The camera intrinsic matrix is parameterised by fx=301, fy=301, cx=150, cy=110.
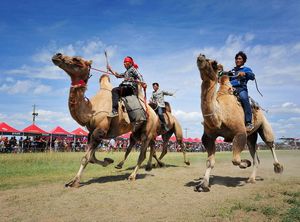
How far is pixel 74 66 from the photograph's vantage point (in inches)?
316

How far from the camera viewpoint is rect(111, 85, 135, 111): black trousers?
29.6ft

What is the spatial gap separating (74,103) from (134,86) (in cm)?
241

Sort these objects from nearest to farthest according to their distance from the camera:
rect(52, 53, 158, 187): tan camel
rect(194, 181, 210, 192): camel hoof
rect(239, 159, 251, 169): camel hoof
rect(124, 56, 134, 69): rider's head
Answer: rect(194, 181, 210, 192): camel hoof, rect(239, 159, 251, 169): camel hoof, rect(52, 53, 158, 187): tan camel, rect(124, 56, 134, 69): rider's head

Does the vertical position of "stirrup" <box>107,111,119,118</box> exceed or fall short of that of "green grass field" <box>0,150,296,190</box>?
it exceeds it

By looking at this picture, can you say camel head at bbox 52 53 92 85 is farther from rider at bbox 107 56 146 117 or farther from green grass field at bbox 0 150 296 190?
green grass field at bbox 0 150 296 190

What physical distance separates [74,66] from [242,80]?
187 inches

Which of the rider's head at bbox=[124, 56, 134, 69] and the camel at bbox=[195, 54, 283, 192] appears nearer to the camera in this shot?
the camel at bbox=[195, 54, 283, 192]

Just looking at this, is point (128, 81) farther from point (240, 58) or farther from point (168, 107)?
point (168, 107)

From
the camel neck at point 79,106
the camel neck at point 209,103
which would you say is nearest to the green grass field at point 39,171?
the camel neck at point 79,106

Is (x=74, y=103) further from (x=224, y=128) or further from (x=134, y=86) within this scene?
(x=224, y=128)

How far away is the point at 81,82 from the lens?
8180 millimetres

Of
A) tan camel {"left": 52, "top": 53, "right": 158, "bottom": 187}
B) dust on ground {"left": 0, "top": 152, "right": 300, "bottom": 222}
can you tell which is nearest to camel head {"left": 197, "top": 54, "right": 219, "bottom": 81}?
dust on ground {"left": 0, "top": 152, "right": 300, "bottom": 222}

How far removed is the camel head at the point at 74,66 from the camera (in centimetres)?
776

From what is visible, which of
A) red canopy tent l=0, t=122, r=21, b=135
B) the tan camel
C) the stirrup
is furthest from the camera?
red canopy tent l=0, t=122, r=21, b=135
